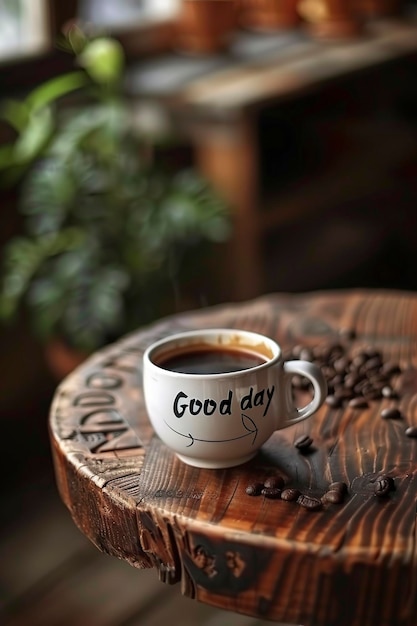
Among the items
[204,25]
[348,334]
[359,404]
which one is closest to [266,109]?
[204,25]

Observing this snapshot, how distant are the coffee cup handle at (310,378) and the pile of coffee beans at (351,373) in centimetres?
15

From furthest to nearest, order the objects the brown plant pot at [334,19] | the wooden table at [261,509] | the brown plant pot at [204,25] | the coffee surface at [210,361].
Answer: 1. the brown plant pot at [334,19]
2. the brown plant pot at [204,25]
3. the coffee surface at [210,361]
4. the wooden table at [261,509]

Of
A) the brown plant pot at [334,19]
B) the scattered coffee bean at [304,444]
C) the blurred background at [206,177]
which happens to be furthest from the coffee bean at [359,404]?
the brown plant pot at [334,19]

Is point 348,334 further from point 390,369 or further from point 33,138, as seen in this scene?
point 33,138

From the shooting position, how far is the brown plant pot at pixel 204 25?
2.74 m

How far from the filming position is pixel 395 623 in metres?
0.81

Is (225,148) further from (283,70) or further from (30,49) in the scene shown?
(30,49)

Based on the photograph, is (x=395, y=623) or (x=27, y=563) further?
(x=27, y=563)

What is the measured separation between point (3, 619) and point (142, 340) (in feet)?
2.87

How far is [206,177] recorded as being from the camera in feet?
8.03

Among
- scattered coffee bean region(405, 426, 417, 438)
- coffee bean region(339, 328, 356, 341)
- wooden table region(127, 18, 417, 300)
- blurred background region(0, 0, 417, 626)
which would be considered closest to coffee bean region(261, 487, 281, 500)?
scattered coffee bean region(405, 426, 417, 438)

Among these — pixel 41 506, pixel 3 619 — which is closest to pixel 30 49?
pixel 41 506

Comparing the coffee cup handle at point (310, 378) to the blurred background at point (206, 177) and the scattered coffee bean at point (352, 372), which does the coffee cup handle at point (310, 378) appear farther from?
the blurred background at point (206, 177)

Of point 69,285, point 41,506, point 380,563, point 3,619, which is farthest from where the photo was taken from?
point 41,506
